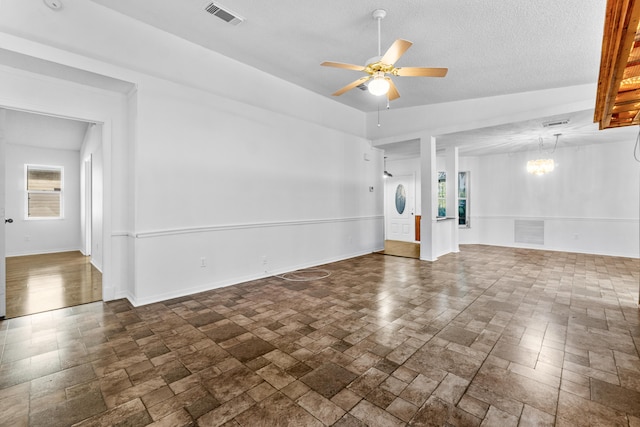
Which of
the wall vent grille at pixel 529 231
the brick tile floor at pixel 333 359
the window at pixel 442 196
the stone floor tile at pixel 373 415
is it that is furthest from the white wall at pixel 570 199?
the stone floor tile at pixel 373 415

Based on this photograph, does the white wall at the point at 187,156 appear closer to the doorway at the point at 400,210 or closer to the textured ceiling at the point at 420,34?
the textured ceiling at the point at 420,34

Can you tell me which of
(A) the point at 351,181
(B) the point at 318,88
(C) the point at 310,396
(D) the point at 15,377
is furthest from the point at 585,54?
(D) the point at 15,377

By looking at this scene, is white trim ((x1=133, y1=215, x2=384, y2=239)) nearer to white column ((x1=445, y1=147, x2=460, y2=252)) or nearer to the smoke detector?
the smoke detector

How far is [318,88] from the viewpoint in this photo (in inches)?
196

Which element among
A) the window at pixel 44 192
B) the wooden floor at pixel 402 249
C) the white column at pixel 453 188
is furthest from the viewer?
the window at pixel 44 192

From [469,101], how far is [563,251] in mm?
4908

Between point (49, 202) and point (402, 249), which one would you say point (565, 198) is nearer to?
point (402, 249)

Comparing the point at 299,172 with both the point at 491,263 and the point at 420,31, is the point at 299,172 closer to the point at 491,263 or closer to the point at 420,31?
the point at 420,31

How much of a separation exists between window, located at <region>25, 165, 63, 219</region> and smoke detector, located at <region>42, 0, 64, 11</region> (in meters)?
6.41

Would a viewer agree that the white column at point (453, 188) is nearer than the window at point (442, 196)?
Yes

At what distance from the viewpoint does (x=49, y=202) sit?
734cm

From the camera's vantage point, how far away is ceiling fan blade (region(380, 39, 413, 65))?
237 cm

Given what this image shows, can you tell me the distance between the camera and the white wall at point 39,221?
6777 millimetres

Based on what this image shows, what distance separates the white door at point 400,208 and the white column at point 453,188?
1.53 meters
